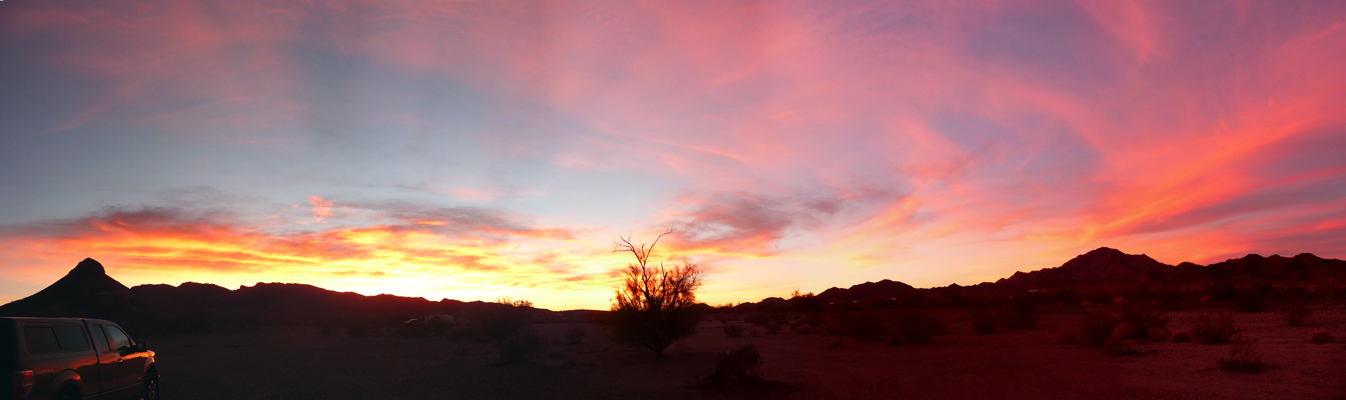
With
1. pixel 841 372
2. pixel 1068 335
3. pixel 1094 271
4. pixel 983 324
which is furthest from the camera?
pixel 1094 271

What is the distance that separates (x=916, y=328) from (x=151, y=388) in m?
25.2

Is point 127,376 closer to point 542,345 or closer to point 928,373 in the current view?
point 928,373

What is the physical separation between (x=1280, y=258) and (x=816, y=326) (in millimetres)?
98576

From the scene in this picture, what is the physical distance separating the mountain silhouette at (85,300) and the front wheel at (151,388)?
215ft

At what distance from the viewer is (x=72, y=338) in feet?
32.6

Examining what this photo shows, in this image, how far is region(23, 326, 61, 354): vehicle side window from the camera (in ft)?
28.6

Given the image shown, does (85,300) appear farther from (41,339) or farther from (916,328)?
(916,328)

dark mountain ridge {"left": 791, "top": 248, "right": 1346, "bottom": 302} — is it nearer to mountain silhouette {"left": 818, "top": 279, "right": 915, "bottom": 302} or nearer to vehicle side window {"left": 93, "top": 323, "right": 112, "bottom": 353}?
mountain silhouette {"left": 818, "top": 279, "right": 915, "bottom": 302}

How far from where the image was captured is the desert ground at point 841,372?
1303 centimetres

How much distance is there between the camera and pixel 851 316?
111 ft

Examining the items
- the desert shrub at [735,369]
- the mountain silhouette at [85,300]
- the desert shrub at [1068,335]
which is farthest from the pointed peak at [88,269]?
the desert shrub at [1068,335]

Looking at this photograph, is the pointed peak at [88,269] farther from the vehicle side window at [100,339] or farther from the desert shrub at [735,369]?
the desert shrub at [735,369]

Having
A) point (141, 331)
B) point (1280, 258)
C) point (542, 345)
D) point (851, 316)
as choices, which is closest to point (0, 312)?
point (141, 331)

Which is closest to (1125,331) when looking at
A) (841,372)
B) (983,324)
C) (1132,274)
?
(983,324)
